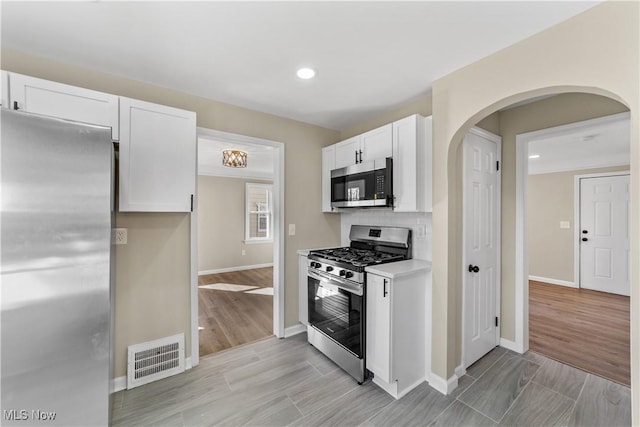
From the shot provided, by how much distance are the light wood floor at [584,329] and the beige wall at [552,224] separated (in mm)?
617

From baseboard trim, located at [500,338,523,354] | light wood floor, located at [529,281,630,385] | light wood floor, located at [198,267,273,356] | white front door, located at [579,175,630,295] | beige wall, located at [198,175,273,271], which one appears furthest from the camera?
beige wall, located at [198,175,273,271]

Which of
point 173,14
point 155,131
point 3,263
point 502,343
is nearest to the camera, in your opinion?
point 3,263

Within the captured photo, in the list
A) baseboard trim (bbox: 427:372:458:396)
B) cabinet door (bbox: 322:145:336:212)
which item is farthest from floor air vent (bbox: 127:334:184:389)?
baseboard trim (bbox: 427:372:458:396)

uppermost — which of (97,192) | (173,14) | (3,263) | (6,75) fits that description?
(173,14)

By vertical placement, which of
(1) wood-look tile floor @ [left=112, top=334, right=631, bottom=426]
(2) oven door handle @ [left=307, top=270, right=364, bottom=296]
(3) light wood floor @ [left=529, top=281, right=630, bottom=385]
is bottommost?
(1) wood-look tile floor @ [left=112, top=334, right=631, bottom=426]

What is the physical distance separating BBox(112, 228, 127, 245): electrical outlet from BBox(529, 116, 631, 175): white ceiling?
3.89 metres

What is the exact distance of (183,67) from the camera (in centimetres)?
203

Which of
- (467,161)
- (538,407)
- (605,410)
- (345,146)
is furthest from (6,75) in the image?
(605,410)

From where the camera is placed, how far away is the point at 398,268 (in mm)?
2168

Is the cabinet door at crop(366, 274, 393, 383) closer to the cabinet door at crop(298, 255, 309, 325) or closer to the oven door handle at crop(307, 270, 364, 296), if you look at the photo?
the oven door handle at crop(307, 270, 364, 296)

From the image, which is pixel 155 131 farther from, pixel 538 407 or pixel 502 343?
pixel 502 343

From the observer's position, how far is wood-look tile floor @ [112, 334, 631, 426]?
5.99ft

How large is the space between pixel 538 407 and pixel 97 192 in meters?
3.19

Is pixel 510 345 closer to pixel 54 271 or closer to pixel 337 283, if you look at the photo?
pixel 337 283
